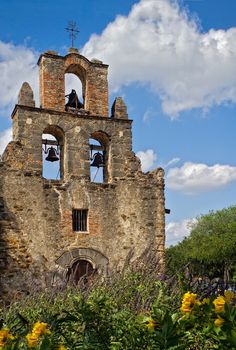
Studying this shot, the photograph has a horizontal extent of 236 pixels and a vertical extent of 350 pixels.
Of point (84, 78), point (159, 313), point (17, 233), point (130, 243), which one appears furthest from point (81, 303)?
point (84, 78)

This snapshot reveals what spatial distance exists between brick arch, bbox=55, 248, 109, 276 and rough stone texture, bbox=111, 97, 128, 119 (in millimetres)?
4702

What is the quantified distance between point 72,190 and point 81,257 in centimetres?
212

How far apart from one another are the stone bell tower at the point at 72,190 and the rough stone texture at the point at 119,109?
0.04 m

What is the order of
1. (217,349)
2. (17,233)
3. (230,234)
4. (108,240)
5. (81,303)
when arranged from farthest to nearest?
(230,234)
(108,240)
(17,233)
(81,303)
(217,349)

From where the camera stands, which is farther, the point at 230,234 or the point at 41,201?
the point at 230,234

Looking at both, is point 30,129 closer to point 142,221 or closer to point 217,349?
point 142,221

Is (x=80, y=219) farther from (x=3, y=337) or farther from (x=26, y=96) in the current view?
(x=3, y=337)

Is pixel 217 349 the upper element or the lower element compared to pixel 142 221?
lower

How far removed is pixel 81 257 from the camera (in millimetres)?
16406

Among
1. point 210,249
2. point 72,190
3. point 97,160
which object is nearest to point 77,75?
point 97,160

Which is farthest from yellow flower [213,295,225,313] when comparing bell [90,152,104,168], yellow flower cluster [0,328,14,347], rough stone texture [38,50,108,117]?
bell [90,152,104,168]

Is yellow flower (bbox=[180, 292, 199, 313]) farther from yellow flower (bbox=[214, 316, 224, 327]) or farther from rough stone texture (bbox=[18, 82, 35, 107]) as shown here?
rough stone texture (bbox=[18, 82, 35, 107])

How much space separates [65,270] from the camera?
16.0 metres

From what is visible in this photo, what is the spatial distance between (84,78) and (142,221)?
5.21 metres
